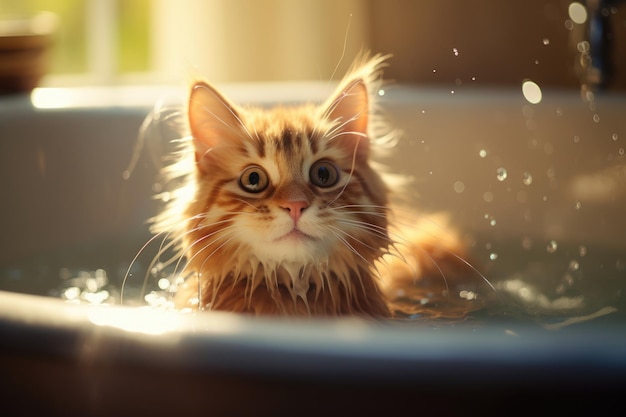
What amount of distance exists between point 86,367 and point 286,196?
50 cm

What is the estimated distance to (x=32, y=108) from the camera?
211cm

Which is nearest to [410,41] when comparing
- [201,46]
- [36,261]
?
[201,46]

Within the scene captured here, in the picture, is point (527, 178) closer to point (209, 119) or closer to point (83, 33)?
point (209, 119)

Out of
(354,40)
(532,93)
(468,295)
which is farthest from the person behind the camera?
(354,40)

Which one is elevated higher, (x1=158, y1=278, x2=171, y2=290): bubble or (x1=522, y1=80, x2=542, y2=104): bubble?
(x1=522, y1=80, x2=542, y2=104): bubble

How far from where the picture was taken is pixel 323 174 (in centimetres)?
123

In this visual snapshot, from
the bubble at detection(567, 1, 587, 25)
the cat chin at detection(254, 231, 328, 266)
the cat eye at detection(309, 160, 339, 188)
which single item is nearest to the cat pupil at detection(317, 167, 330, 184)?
the cat eye at detection(309, 160, 339, 188)

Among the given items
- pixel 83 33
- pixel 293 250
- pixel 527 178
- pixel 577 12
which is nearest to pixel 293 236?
pixel 293 250

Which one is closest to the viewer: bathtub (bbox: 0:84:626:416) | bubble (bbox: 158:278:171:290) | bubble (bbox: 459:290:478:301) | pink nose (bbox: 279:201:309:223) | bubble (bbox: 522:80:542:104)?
bathtub (bbox: 0:84:626:416)

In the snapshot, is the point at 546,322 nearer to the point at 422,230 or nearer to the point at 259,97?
the point at 422,230

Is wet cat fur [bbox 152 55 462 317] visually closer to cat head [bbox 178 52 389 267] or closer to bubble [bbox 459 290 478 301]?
cat head [bbox 178 52 389 267]

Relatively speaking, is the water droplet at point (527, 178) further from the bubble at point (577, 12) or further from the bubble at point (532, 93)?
the bubble at point (577, 12)

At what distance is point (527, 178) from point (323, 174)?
84 cm

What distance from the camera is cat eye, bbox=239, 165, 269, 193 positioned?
1193mm
